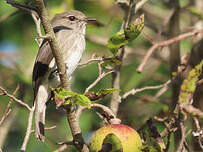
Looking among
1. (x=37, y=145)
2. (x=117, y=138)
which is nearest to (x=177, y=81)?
(x=117, y=138)

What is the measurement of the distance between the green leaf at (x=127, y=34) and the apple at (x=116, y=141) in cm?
55

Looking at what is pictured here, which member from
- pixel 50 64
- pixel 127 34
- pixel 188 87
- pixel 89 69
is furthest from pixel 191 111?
pixel 89 69

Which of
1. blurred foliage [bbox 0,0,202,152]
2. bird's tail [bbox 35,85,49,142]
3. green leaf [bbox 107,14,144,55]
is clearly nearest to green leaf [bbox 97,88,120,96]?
green leaf [bbox 107,14,144,55]

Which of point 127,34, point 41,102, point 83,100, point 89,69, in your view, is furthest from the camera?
point 89,69

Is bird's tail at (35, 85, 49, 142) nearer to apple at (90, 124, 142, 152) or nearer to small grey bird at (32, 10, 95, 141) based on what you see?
small grey bird at (32, 10, 95, 141)

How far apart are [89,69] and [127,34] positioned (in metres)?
3.00

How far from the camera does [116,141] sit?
2270 millimetres

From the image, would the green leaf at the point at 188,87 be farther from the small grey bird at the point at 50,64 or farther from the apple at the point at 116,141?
the small grey bird at the point at 50,64

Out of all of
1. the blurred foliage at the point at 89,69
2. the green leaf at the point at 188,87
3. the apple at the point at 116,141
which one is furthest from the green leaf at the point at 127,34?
the blurred foliage at the point at 89,69

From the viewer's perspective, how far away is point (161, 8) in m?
5.72

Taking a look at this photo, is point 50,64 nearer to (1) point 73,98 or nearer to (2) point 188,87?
(1) point 73,98

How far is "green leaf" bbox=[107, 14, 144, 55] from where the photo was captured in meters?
2.38

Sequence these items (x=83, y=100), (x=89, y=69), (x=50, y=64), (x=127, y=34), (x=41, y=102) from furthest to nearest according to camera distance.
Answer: (x=89, y=69) < (x=41, y=102) < (x=50, y=64) < (x=127, y=34) < (x=83, y=100)

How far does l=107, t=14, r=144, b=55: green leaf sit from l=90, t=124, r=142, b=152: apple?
0.55 metres
